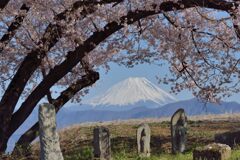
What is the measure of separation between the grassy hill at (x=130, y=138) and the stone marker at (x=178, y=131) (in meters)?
0.34

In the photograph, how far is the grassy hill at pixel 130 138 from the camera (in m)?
20.4

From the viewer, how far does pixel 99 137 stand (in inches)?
727

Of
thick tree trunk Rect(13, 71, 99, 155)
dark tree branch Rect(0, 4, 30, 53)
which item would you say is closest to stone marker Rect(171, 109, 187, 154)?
thick tree trunk Rect(13, 71, 99, 155)

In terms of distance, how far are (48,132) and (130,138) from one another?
32.9 ft

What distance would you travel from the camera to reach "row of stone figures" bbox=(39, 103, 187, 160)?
46.6 ft

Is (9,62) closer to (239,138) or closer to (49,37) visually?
(49,37)

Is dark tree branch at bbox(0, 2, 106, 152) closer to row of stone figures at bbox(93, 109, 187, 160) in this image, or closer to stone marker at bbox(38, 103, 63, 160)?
row of stone figures at bbox(93, 109, 187, 160)

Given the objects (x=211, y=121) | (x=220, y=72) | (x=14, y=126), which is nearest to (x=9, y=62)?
(x=14, y=126)

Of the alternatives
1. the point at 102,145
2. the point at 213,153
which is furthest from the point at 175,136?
the point at 213,153

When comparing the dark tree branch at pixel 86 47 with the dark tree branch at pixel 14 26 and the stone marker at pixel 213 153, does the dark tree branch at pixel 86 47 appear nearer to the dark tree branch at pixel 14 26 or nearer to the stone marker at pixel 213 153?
the dark tree branch at pixel 14 26

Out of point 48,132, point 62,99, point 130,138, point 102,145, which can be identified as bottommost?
point 102,145

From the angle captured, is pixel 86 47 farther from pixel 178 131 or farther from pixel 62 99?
pixel 178 131

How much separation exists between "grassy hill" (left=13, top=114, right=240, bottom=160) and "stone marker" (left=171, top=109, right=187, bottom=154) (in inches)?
13.6

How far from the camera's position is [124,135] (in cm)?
2512
